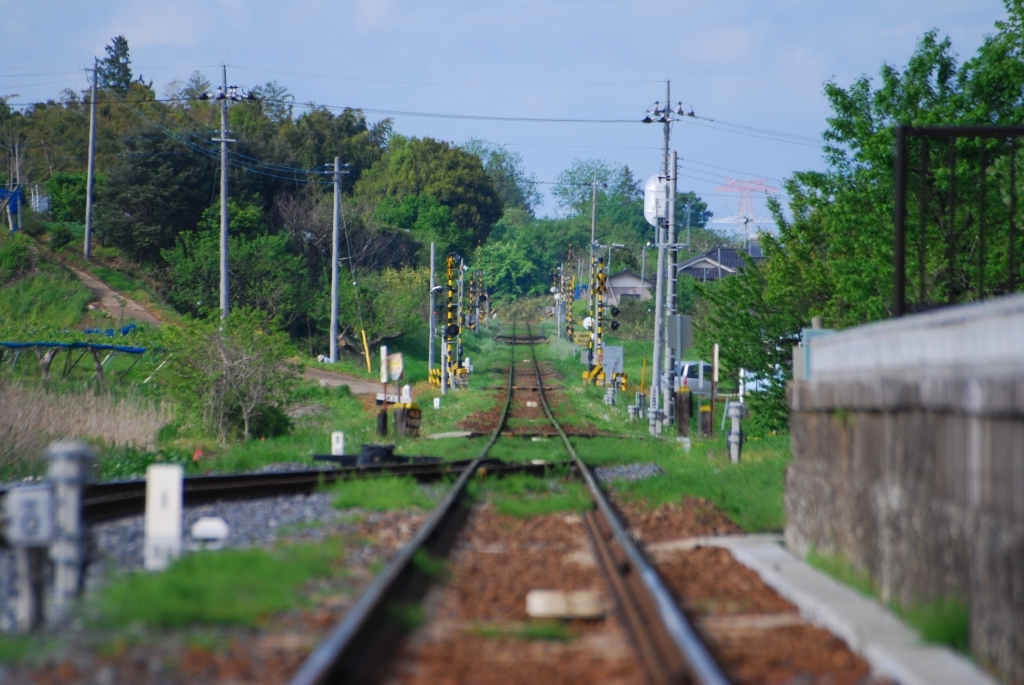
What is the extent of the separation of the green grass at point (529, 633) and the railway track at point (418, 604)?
1.17ft

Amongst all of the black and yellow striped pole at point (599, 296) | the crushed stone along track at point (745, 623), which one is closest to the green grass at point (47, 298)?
the black and yellow striped pole at point (599, 296)

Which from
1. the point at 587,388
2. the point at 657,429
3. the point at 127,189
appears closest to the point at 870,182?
the point at 657,429

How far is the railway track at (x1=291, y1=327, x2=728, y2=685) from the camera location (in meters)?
4.91

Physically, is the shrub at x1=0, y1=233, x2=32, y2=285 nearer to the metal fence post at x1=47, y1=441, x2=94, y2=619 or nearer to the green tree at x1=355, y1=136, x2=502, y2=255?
the green tree at x1=355, y1=136, x2=502, y2=255

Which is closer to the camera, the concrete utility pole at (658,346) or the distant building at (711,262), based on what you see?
the concrete utility pole at (658,346)

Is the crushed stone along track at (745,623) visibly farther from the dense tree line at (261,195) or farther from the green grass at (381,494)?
the dense tree line at (261,195)

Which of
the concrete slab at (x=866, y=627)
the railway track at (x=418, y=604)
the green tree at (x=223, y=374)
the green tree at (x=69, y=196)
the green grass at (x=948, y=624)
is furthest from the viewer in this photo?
the green tree at (x=69, y=196)

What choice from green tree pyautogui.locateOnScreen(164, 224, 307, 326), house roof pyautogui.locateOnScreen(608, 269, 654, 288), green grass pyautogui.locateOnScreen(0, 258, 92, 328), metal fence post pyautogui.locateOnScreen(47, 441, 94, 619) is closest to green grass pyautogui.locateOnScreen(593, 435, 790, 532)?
metal fence post pyautogui.locateOnScreen(47, 441, 94, 619)

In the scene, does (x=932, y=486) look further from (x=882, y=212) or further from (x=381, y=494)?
(x=882, y=212)

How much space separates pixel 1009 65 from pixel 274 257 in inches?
1906

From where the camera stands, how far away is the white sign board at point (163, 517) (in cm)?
770

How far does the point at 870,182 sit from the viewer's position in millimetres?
27516

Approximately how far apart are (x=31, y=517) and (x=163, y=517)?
116 cm

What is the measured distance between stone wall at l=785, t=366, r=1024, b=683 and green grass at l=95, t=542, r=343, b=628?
11.9 feet
